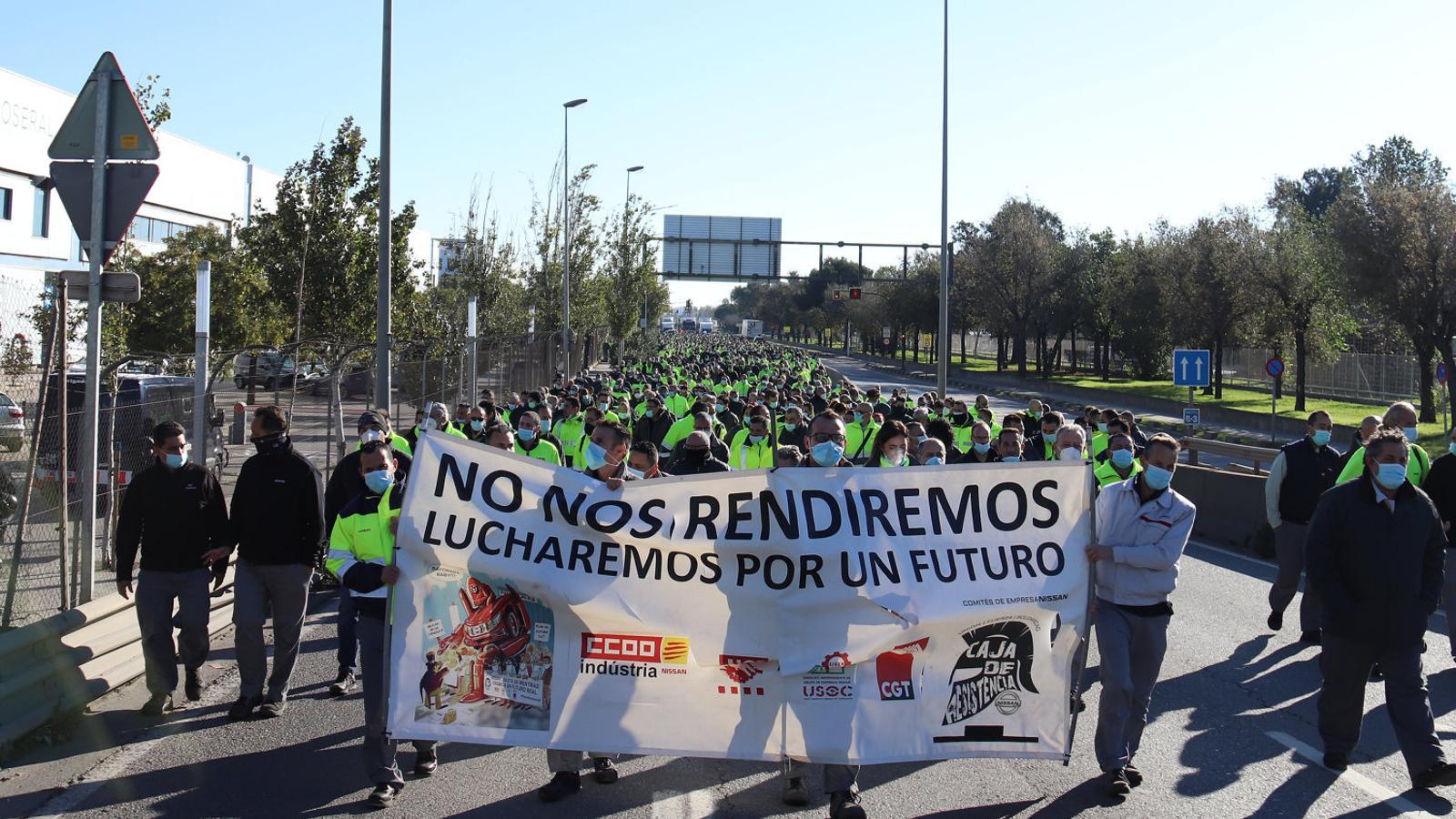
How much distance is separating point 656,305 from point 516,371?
68909 mm

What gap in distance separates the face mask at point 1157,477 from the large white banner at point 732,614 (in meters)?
0.59

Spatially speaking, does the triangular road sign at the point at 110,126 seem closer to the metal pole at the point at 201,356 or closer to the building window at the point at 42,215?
the metal pole at the point at 201,356

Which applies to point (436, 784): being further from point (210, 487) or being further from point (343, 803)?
point (210, 487)

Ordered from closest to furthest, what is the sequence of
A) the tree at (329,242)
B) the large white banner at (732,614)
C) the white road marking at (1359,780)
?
the large white banner at (732,614) → the white road marking at (1359,780) → the tree at (329,242)

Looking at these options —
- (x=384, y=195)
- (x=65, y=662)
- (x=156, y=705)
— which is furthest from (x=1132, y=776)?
(x=384, y=195)

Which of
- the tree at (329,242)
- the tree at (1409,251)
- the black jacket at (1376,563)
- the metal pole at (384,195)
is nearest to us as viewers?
the black jacket at (1376,563)

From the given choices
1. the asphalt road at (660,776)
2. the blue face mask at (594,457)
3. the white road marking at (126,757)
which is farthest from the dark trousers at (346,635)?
the blue face mask at (594,457)

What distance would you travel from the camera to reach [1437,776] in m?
6.23

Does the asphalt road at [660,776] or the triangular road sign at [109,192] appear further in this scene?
the triangular road sign at [109,192]

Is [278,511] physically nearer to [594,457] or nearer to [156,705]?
[156,705]

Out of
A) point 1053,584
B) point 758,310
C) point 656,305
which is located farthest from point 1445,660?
point 758,310

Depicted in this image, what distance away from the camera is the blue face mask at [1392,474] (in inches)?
258

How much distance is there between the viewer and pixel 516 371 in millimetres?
30766

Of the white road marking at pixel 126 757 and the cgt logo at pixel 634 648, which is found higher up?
the cgt logo at pixel 634 648
